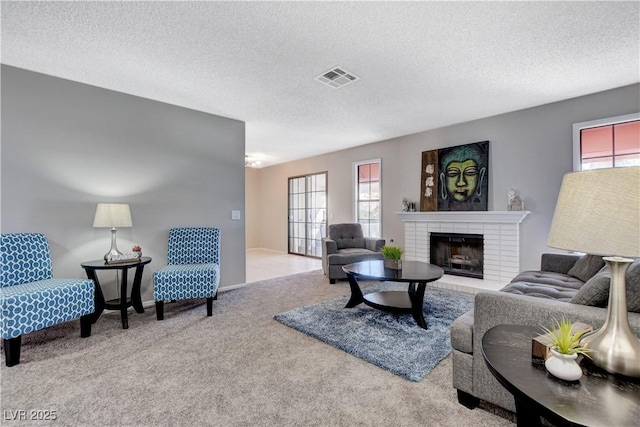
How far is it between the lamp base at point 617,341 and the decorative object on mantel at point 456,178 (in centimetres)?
373

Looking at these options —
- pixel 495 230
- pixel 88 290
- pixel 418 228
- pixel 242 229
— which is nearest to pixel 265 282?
pixel 242 229

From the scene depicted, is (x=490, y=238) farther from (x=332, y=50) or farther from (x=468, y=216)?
(x=332, y=50)

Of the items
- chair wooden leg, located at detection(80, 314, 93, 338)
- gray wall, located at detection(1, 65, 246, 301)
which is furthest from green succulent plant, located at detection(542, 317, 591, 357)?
gray wall, located at detection(1, 65, 246, 301)

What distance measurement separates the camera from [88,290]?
8.39 feet

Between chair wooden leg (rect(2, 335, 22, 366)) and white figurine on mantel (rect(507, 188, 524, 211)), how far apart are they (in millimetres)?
5368

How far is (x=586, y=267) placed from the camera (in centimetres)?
268

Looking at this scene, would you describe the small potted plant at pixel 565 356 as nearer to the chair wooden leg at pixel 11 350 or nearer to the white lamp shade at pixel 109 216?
the chair wooden leg at pixel 11 350

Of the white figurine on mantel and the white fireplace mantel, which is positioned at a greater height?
the white figurine on mantel

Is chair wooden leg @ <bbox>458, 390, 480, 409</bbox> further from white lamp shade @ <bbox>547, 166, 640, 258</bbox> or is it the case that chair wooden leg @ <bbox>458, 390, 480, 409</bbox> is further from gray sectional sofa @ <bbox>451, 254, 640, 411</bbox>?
white lamp shade @ <bbox>547, 166, 640, 258</bbox>

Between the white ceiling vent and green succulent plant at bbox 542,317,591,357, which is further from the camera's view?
the white ceiling vent

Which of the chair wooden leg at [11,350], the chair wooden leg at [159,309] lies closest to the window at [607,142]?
the chair wooden leg at [159,309]

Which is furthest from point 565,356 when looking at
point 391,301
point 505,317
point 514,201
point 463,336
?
point 514,201

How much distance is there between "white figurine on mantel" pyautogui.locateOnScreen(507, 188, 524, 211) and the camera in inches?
158

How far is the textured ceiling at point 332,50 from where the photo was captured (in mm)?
2045
